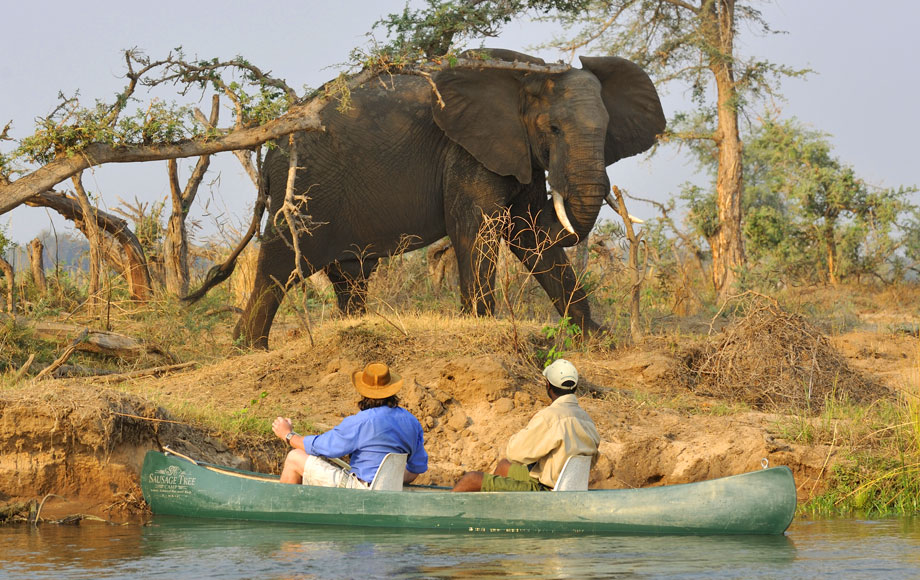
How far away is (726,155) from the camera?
19016mm

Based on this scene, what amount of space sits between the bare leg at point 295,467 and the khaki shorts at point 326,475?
44mm

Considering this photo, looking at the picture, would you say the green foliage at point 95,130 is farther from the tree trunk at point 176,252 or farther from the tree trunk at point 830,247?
the tree trunk at point 830,247

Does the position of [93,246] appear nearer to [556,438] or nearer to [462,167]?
[462,167]

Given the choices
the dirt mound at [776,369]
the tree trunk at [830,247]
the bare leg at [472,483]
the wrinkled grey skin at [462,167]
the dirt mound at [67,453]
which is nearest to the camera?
the bare leg at [472,483]

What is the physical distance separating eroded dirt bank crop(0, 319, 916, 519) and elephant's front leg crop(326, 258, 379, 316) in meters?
1.84

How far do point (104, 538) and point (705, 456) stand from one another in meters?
4.56

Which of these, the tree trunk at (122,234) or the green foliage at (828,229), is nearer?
the tree trunk at (122,234)

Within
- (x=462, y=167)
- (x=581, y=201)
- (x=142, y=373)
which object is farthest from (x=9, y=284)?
(x=581, y=201)

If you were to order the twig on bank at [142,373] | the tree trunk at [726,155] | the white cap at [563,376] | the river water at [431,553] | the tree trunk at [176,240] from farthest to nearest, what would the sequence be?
the tree trunk at [726,155] → the tree trunk at [176,240] → the twig on bank at [142,373] → the white cap at [563,376] → the river water at [431,553]

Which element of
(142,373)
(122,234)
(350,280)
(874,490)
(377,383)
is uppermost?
(122,234)

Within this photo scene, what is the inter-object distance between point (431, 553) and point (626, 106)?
26.6 ft

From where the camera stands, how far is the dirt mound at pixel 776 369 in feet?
34.4

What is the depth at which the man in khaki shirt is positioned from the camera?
23.1ft

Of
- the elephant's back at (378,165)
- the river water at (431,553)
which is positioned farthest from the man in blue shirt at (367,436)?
the elephant's back at (378,165)
